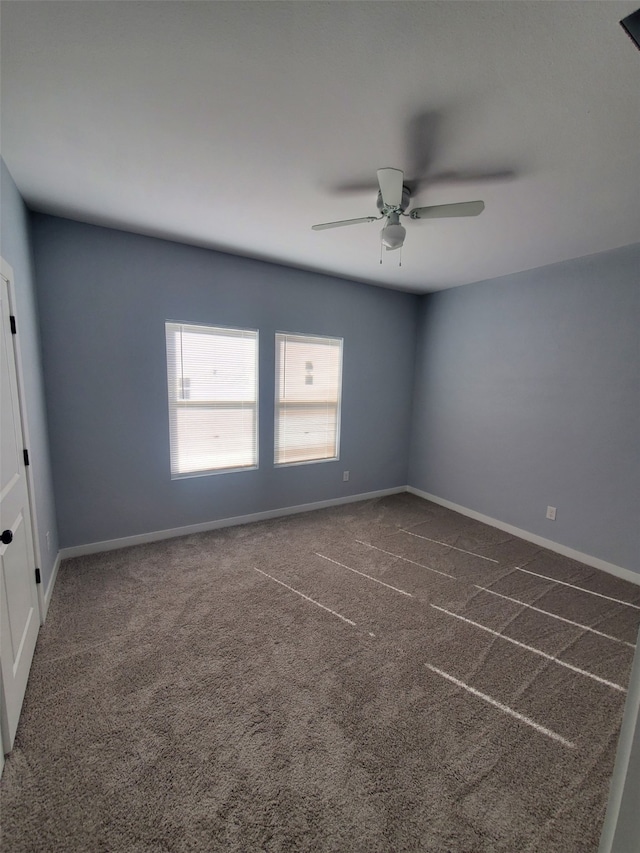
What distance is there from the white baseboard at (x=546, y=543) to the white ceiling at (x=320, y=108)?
2.64 metres

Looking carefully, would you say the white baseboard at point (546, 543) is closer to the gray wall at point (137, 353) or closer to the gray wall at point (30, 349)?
the gray wall at point (137, 353)

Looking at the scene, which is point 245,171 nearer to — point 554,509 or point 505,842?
point 505,842

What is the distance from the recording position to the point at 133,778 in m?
1.34

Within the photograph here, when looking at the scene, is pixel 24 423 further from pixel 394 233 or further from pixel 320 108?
pixel 394 233

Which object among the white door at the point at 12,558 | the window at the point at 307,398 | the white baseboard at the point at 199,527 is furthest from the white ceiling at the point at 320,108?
the white baseboard at the point at 199,527

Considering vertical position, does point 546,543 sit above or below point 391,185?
below

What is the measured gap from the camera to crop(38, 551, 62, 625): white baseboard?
212cm

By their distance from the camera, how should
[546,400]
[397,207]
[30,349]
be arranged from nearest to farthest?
[397,207] → [30,349] → [546,400]

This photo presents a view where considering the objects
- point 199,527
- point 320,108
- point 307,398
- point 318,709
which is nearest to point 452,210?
point 320,108

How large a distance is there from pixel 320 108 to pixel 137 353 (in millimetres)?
2271

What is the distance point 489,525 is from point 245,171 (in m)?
3.86

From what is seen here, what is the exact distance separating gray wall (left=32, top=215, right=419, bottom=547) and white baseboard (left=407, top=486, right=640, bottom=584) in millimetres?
1738

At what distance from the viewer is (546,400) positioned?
3.32 meters

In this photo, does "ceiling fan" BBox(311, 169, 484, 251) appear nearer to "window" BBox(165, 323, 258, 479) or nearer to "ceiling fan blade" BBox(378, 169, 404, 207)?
"ceiling fan blade" BBox(378, 169, 404, 207)
